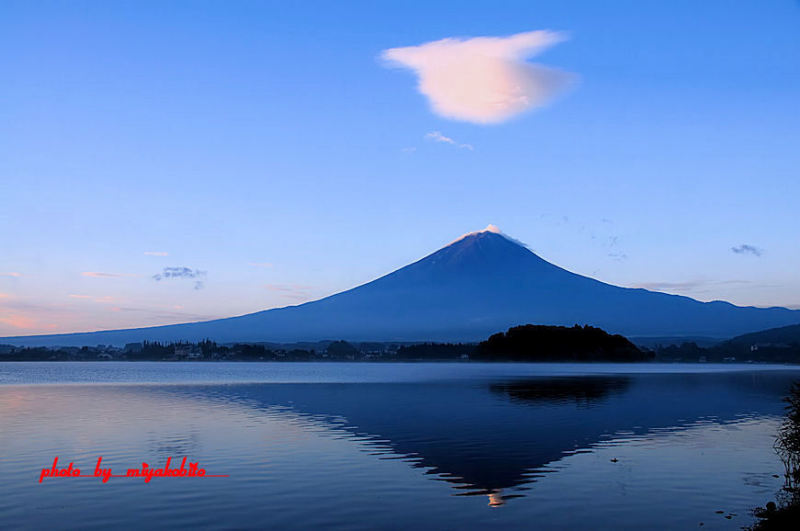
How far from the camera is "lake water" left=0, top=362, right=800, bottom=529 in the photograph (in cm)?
2111

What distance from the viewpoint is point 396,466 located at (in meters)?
29.1

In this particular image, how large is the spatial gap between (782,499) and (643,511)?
504cm

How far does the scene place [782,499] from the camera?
23.6 m

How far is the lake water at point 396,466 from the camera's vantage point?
2111 centimetres
